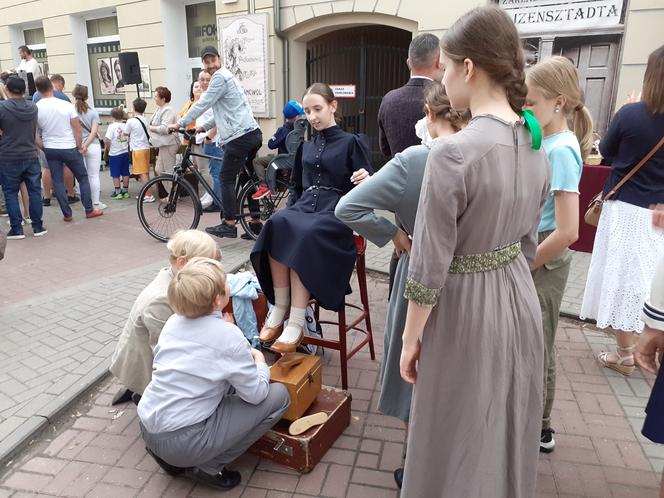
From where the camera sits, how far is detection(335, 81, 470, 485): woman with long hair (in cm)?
193

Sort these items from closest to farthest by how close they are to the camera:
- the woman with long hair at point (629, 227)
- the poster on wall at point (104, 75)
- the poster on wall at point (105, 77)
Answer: the woman with long hair at point (629, 227)
the poster on wall at point (104, 75)
the poster on wall at point (105, 77)

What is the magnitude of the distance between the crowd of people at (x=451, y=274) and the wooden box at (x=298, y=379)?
0.27 ft

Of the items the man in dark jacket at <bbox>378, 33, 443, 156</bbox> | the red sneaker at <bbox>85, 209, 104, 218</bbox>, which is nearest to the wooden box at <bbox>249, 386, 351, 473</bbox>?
the man in dark jacket at <bbox>378, 33, 443, 156</bbox>

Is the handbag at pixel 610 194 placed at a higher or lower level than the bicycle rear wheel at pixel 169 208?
higher

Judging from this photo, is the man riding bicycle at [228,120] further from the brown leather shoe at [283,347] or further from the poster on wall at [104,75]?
the poster on wall at [104,75]

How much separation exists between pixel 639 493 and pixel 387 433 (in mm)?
1209

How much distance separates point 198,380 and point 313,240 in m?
1.00

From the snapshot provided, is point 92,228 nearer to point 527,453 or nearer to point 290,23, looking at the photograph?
point 290,23

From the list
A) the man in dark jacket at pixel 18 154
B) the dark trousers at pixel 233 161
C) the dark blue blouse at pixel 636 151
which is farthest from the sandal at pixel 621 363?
the man in dark jacket at pixel 18 154

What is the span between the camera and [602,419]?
3.05 m

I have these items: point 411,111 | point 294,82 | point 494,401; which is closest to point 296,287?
point 411,111

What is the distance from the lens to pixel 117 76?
495 inches

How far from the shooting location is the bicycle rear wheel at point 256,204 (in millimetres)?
6035

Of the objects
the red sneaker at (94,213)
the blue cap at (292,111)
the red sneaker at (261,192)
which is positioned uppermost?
the blue cap at (292,111)
